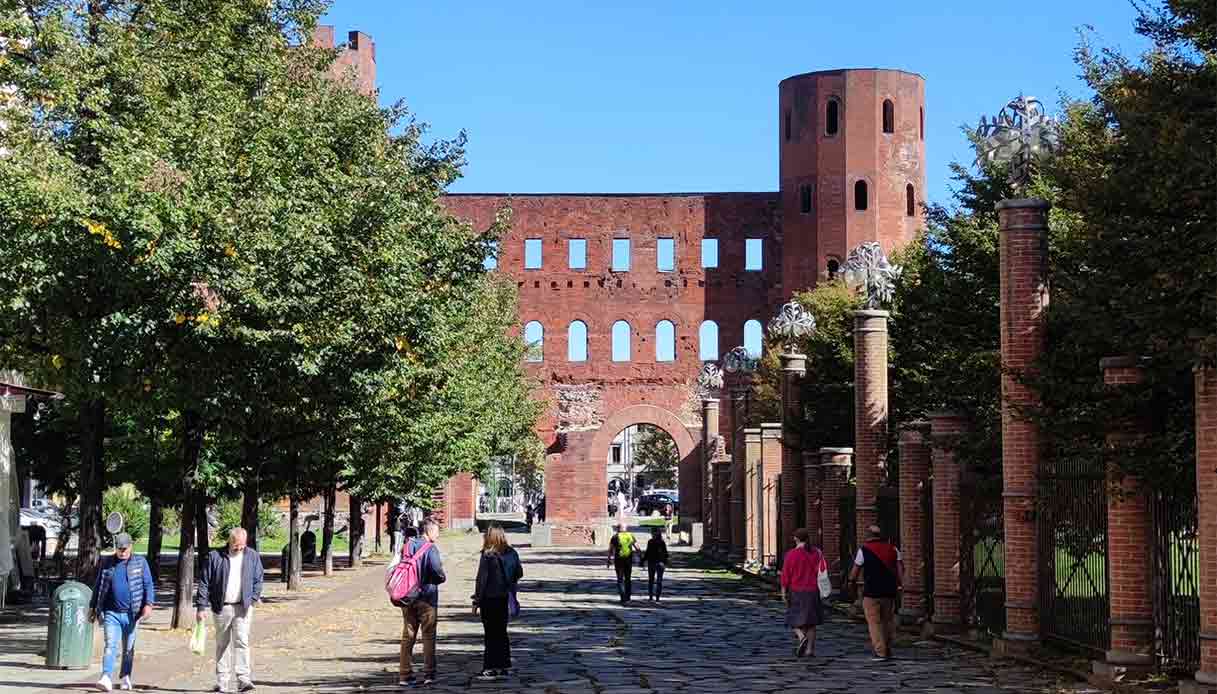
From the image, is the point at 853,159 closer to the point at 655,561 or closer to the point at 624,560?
the point at 655,561

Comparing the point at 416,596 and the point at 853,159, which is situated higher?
the point at 853,159

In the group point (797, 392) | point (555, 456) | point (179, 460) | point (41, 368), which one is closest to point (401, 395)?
point (179, 460)

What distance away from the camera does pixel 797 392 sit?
1393 inches

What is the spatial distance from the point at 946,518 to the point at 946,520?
0.09 feet

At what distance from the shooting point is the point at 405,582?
16.0 metres

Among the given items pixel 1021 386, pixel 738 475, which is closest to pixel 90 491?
pixel 1021 386

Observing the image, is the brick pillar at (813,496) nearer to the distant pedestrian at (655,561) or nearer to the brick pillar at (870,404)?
the distant pedestrian at (655,561)

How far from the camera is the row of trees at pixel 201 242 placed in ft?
62.5

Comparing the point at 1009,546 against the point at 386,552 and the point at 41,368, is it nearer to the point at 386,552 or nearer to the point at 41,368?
the point at 41,368

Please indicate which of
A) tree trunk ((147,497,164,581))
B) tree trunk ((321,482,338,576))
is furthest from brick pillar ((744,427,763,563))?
tree trunk ((147,497,164,581))

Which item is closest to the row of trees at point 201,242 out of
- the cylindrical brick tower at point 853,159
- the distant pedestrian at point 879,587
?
the distant pedestrian at point 879,587

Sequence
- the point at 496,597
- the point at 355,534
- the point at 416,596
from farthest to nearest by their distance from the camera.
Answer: the point at 355,534 < the point at 496,597 < the point at 416,596

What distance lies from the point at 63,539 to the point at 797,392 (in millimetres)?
15541

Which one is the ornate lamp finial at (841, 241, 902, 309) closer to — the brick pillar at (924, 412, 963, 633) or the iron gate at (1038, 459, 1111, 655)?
the brick pillar at (924, 412, 963, 633)
